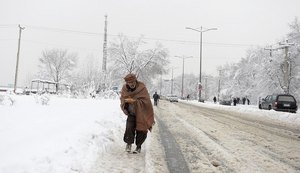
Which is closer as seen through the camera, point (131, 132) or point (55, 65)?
point (131, 132)

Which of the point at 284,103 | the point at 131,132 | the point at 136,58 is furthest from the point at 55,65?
the point at 131,132

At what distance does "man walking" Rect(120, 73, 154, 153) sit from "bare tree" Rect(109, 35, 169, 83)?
154 feet

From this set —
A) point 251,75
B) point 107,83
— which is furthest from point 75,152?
point 251,75

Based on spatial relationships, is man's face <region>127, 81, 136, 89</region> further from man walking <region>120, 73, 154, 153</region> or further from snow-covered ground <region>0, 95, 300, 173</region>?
snow-covered ground <region>0, 95, 300, 173</region>

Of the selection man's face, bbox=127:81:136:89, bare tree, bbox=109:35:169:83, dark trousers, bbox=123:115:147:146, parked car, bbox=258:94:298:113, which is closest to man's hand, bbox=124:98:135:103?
man's face, bbox=127:81:136:89

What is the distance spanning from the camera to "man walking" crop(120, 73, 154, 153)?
300 inches

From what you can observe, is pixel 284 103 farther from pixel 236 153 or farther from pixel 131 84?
pixel 131 84

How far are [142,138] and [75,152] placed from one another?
1948 mm

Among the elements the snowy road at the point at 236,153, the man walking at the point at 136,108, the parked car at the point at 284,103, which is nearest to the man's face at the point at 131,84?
the man walking at the point at 136,108

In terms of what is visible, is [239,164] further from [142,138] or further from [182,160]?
[142,138]

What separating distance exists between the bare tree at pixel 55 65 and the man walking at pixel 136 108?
2921 inches

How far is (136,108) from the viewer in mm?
7656

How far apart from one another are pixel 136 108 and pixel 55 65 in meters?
76.1

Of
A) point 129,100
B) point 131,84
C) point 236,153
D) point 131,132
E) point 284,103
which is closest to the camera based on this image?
point 129,100
